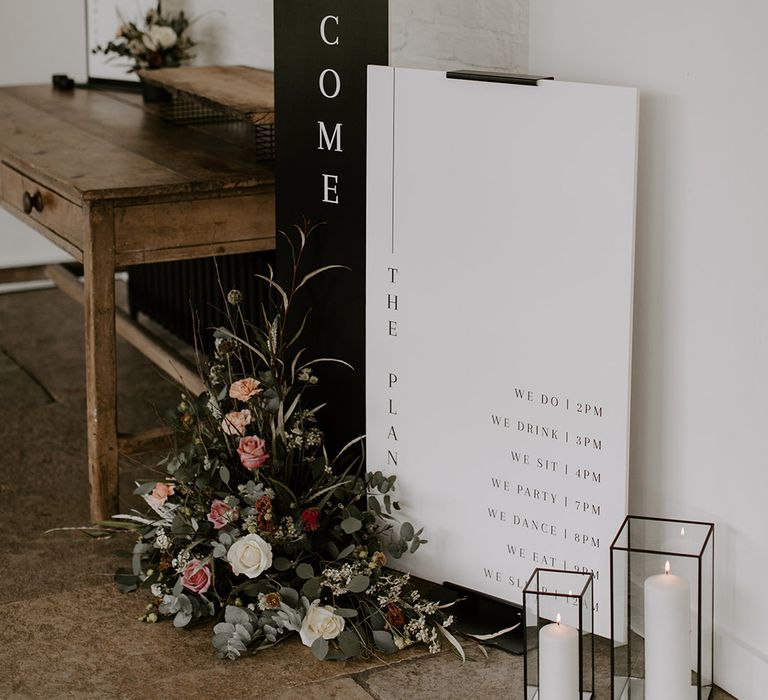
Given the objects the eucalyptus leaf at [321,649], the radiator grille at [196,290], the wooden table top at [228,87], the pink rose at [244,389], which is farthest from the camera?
the radiator grille at [196,290]

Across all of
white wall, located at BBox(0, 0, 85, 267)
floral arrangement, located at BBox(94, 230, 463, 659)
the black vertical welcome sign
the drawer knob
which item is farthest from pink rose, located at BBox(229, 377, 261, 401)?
white wall, located at BBox(0, 0, 85, 267)

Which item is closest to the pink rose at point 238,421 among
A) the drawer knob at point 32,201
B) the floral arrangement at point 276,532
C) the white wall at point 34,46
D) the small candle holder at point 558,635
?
the floral arrangement at point 276,532

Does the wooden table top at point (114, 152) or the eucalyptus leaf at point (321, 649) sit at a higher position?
the wooden table top at point (114, 152)

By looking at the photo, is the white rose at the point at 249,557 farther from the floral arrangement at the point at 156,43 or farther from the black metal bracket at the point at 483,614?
the floral arrangement at the point at 156,43

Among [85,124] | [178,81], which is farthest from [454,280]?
[85,124]

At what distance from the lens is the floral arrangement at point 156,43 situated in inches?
150

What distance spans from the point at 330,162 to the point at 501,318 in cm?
51

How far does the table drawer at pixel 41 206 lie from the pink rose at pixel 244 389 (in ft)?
1.92

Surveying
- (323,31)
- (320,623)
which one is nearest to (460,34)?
(323,31)

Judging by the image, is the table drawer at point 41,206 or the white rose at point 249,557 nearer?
the white rose at point 249,557

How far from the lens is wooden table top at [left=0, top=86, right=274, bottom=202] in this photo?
2.77 m

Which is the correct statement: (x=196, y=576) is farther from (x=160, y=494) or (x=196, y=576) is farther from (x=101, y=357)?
(x=101, y=357)

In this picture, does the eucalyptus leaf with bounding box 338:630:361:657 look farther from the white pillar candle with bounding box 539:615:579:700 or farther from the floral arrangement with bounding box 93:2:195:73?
the floral arrangement with bounding box 93:2:195:73

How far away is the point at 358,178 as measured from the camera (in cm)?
244
